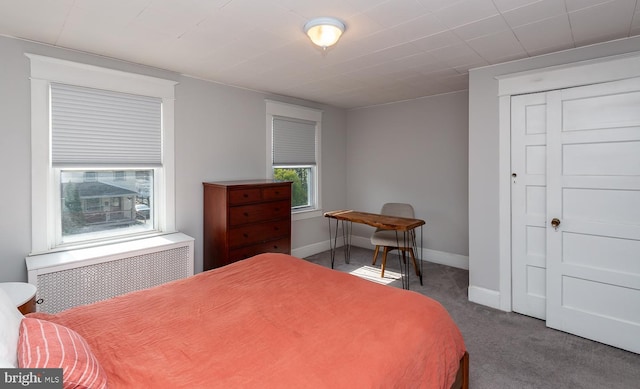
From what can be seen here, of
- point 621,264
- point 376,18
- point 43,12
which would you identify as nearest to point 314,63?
point 376,18

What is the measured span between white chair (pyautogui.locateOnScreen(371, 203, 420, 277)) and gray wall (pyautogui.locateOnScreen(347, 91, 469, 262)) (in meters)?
0.45

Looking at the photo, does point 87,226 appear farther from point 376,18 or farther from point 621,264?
point 621,264

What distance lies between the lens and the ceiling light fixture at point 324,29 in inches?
85.2

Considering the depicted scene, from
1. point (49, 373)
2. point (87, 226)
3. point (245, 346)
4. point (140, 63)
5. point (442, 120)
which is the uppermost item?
point (140, 63)

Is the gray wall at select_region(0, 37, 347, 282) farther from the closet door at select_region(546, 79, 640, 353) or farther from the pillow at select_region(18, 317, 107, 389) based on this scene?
the closet door at select_region(546, 79, 640, 353)

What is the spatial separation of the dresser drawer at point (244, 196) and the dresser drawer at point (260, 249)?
519 millimetres

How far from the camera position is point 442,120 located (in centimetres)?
443

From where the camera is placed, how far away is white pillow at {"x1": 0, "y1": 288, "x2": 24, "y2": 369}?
3.23 ft

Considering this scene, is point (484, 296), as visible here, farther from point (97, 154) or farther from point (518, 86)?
point (97, 154)

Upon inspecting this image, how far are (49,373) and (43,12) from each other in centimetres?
228

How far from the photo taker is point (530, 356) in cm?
238

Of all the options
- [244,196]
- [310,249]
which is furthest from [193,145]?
[310,249]

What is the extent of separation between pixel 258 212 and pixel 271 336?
7.53 feet

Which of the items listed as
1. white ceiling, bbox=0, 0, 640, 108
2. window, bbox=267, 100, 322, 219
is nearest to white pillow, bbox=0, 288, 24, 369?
white ceiling, bbox=0, 0, 640, 108
